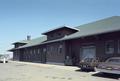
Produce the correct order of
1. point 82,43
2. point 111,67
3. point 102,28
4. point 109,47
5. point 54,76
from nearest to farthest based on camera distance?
1. point 111,67
2. point 54,76
3. point 109,47
4. point 102,28
5. point 82,43

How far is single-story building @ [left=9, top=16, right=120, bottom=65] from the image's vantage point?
24.2m

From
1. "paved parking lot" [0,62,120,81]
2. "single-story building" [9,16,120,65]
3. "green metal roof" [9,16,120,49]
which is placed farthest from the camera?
"single-story building" [9,16,120,65]

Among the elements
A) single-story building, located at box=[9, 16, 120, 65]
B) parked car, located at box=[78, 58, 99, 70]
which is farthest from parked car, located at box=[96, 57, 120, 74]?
single-story building, located at box=[9, 16, 120, 65]

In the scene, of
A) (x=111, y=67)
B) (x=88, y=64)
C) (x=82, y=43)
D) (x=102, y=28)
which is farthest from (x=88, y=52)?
(x=111, y=67)

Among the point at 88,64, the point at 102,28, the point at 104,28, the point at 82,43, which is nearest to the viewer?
the point at 88,64

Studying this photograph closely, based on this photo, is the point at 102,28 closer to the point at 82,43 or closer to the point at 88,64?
the point at 82,43

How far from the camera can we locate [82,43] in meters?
29.2

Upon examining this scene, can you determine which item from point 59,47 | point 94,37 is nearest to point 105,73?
point 94,37

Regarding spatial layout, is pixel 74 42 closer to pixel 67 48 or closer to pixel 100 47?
pixel 67 48

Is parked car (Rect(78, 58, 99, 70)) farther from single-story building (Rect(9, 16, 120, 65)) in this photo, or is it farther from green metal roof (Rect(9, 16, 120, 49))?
green metal roof (Rect(9, 16, 120, 49))

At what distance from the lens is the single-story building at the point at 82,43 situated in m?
24.2

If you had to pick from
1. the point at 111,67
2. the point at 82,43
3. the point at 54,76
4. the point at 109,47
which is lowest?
the point at 54,76

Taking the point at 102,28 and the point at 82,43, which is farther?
the point at 82,43

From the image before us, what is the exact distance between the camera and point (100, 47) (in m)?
25.8
